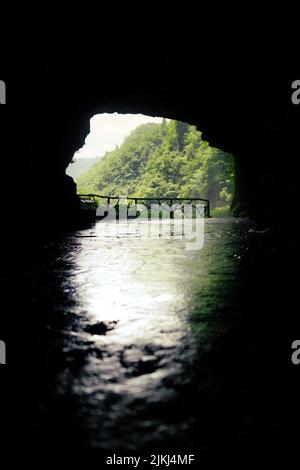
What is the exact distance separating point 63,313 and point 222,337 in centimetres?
106

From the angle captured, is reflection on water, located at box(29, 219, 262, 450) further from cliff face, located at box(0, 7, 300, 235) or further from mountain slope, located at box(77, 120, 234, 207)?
mountain slope, located at box(77, 120, 234, 207)

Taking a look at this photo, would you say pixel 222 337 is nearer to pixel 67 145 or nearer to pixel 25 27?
pixel 25 27

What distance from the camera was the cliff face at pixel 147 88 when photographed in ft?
17.9

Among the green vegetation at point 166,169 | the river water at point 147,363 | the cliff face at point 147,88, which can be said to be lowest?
the river water at point 147,363

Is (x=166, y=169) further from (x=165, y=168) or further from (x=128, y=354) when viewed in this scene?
(x=128, y=354)

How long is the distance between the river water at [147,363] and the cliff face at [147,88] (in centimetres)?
Result: 486

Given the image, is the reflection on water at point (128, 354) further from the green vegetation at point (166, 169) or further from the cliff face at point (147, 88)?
the green vegetation at point (166, 169)

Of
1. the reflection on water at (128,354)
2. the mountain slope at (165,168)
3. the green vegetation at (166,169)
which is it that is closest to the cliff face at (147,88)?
the reflection on water at (128,354)

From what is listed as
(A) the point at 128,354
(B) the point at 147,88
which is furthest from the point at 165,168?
(A) the point at 128,354

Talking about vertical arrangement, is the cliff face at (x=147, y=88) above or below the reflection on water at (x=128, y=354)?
above

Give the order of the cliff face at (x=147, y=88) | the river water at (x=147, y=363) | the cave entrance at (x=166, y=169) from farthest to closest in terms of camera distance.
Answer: the cave entrance at (x=166, y=169)
the cliff face at (x=147, y=88)
the river water at (x=147, y=363)

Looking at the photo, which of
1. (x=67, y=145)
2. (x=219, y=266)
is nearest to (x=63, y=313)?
(x=219, y=266)

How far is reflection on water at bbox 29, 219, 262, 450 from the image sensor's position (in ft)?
2.98
